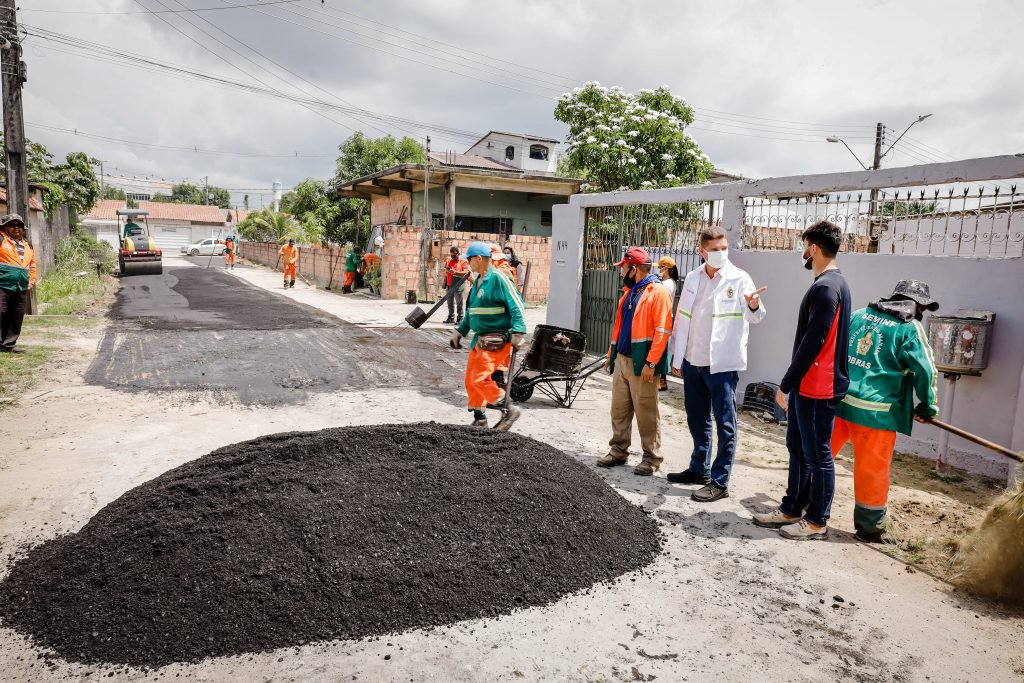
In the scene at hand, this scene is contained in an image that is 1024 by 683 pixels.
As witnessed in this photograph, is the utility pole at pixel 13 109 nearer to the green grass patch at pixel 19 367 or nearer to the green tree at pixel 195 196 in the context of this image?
the green grass patch at pixel 19 367

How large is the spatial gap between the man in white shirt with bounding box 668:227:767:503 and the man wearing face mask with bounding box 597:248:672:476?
18cm

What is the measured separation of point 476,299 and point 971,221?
4.54m

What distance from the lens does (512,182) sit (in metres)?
21.7

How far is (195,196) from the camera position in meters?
86.7

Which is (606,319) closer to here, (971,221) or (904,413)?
(971,221)

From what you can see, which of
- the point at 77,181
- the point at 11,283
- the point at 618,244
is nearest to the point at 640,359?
the point at 618,244

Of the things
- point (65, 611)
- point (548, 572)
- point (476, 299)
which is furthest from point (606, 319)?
point (65, 611)

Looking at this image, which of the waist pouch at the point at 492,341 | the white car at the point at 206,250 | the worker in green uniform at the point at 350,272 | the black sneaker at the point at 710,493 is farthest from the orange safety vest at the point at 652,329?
the white car at the point at 206,250

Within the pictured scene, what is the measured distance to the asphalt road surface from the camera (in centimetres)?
803

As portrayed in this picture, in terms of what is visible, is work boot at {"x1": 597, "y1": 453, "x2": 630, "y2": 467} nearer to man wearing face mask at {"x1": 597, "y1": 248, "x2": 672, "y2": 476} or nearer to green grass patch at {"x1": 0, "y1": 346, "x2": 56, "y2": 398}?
man wearing face mask at {"x1": 597, "y1": 248, "x2": 672, "y2": 476}

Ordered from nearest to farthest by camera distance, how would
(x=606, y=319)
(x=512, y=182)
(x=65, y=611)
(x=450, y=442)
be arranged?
1. (x=65, y=611)
2. (x=450, y=442)
3. (x=606, y=319)
4. (x=512, y=182)

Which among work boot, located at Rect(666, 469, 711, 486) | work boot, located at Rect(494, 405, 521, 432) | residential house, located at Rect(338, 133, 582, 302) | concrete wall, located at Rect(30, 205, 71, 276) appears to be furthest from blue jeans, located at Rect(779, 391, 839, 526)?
concrete wall, located at Rect(30, 205, 71, 276)

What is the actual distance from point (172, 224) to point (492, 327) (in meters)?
64.3

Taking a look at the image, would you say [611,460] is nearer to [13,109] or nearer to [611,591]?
[611,591]
